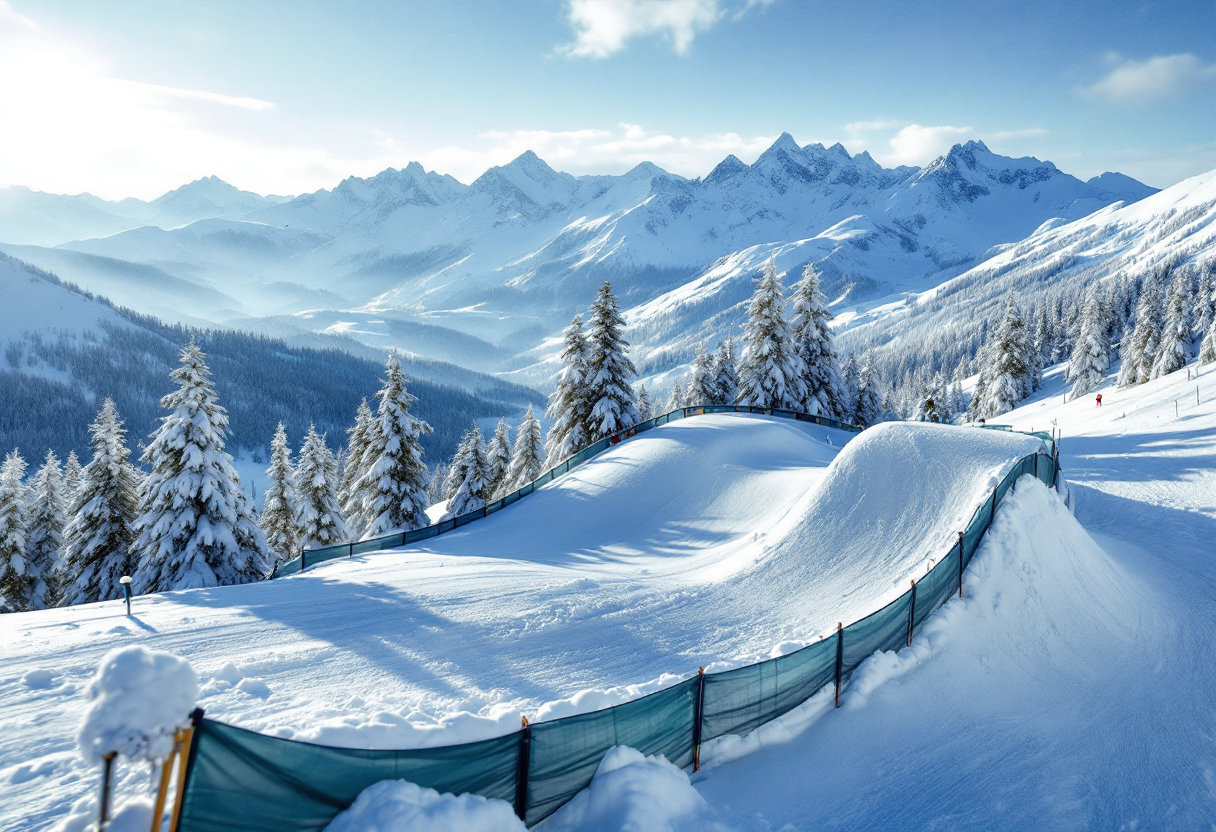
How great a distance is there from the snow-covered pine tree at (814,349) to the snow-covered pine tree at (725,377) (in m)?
6.18

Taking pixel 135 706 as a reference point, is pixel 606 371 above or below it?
above

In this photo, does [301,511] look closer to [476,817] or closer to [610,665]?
[610,665]

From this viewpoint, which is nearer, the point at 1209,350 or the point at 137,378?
the point at 1209,350

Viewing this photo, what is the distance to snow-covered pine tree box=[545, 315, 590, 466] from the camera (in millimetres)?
33469

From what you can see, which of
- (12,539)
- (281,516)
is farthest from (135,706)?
(12,539)

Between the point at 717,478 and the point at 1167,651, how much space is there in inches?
531

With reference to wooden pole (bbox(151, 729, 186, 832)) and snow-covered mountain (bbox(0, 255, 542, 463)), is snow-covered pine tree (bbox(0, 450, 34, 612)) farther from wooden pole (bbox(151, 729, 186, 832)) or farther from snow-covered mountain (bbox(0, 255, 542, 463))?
snow-covered mountain (bbox(0, 255, 542, 463))

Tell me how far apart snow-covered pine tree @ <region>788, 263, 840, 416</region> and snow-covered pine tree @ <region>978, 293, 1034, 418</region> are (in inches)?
875

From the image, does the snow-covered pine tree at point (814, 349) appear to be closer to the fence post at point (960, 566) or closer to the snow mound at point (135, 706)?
the fence post at point (960, 566)

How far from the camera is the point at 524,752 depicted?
5977mm

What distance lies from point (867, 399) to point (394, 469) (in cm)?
3843

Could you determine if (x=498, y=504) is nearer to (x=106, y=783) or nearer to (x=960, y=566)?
(x=960, y=566)

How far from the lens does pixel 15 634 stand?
31.6ft

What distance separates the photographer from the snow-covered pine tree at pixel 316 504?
1193 inches
